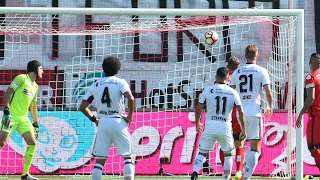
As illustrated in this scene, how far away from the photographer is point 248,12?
485 inches

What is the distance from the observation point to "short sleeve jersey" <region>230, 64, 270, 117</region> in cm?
1090

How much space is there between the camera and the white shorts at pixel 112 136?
9570 millimetres

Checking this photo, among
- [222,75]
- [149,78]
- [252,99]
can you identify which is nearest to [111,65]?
[222,75]

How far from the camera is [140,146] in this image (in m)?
14.2

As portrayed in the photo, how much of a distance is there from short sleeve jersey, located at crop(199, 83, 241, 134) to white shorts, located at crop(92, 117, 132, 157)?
137cm

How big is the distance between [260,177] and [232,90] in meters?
4.20

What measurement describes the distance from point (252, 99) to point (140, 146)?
150 inches

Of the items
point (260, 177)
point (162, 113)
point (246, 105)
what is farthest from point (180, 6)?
point (246, 105)

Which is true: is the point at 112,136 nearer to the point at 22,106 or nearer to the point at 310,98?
the point at 22,106

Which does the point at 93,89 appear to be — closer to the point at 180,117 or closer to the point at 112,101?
the point at 112,101

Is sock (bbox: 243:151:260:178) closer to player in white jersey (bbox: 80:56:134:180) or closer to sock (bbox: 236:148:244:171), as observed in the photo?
sock (bbox: 236:148:244:171)

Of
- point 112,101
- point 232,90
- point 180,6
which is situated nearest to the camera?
point 112,101

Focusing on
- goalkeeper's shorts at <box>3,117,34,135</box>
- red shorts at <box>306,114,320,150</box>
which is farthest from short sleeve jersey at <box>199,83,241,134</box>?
goalkeeper's shorts at <box>3,117,34,135</box>

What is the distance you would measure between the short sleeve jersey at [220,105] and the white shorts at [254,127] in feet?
1.82
